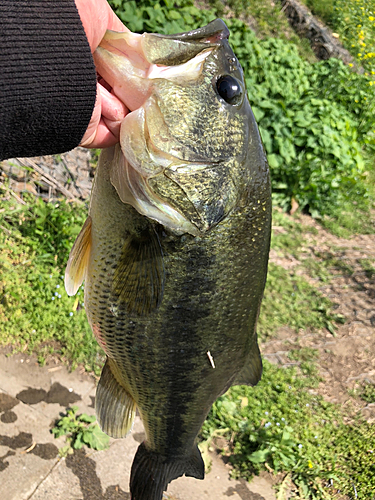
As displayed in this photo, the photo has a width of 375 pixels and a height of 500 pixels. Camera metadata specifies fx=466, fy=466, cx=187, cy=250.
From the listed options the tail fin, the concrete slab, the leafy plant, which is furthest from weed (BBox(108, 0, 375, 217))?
the tail fin

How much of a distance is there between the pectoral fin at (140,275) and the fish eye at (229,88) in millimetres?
492

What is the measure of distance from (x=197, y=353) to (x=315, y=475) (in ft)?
7.98

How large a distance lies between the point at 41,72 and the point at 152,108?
0.33 metres

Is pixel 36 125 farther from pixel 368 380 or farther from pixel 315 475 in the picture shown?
pixel 368 380

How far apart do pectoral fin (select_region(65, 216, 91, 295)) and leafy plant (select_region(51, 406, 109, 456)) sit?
1856 millimetres

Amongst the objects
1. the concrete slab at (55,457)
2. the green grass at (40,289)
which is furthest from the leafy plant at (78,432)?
the green grass at (40,289)

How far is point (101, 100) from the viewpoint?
1.49m

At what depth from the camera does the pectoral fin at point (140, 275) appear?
1573 mm

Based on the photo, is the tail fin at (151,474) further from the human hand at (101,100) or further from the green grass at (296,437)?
the green grass at (296,437)

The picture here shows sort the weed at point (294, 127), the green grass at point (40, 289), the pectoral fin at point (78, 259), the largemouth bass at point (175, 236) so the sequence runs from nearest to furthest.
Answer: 1. the largemouth bass at point (175, 236)
2. the pectoral fin at point (78, 259)
3. the green grass at point (40, 289)
4. the weed at point (294, 127)

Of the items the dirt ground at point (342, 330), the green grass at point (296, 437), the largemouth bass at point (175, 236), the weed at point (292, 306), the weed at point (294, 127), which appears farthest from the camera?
the weed at point (294, 127)

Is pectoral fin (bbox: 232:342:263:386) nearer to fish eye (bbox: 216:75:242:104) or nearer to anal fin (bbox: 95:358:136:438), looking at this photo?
anal fin (bbox: 95:358:136:438)

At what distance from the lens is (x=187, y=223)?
1.50 m

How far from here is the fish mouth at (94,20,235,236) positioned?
4.57ft
